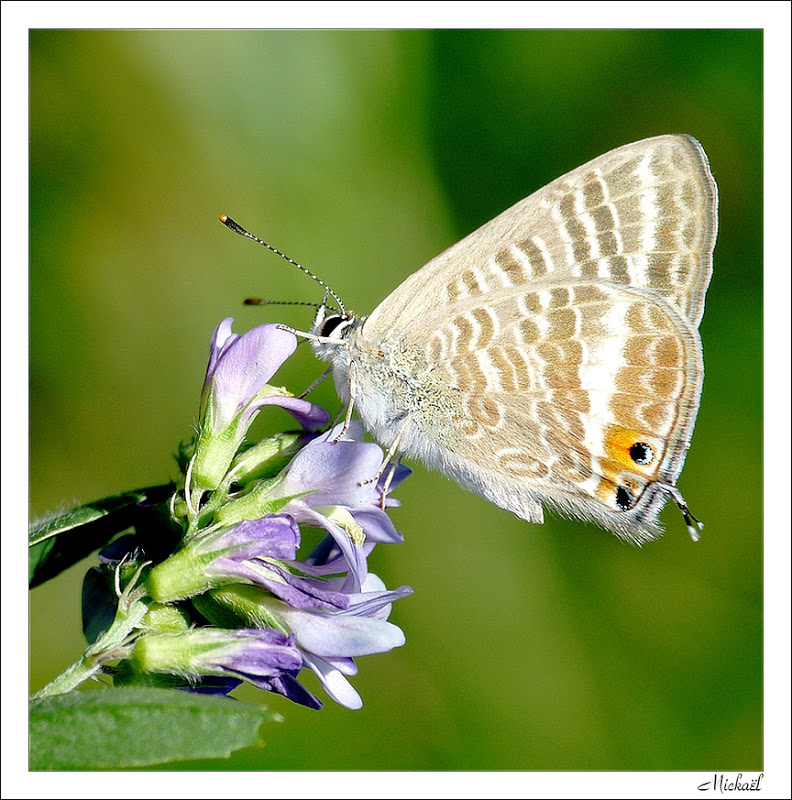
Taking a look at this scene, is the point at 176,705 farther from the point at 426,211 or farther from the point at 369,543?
the point at 426,211

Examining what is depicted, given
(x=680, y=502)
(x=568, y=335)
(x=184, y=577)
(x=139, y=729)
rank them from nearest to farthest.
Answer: (x=139, y=729), (x=184, y=577), (x=680, y=502), (x=568, y=335)

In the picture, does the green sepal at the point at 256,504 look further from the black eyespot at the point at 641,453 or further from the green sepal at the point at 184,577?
the black eyespot at the point at 641,453

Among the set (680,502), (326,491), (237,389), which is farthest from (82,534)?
(680,502)

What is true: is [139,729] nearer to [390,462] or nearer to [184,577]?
[184,577]

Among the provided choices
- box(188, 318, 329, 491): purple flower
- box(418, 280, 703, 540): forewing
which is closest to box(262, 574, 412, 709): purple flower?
box(188, 318, 329, 491): purple flower

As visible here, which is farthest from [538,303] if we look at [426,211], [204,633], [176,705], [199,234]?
[199,234]

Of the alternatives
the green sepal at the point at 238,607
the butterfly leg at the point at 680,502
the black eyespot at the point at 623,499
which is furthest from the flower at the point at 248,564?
the butterfly leg at the point at 680,502

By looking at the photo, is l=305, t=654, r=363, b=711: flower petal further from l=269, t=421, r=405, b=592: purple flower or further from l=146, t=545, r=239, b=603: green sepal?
l=146, t=545, r=239, b=603: green sepal
